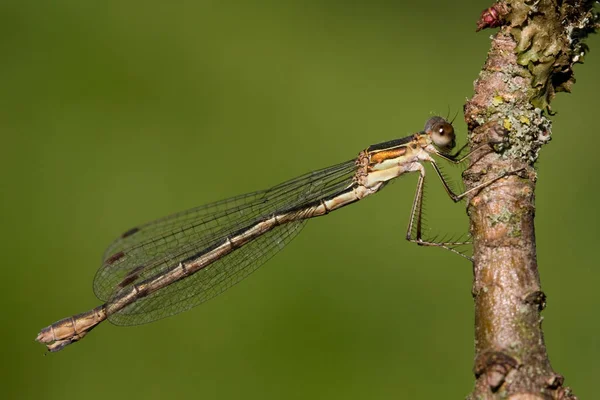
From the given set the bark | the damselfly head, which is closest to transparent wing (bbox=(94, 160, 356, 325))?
the damselfly head

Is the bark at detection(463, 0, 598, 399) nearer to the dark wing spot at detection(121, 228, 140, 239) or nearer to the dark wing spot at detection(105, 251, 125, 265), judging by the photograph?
the dark wing spot at detection(121, 228, 140, 239)

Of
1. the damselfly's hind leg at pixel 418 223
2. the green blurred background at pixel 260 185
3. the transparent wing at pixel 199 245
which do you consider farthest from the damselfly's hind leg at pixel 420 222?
the green blurred background at pixel 260 185

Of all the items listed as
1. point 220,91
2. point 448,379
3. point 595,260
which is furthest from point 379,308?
point 220,91

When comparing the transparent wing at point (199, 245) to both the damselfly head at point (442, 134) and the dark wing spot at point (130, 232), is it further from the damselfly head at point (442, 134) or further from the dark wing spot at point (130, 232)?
the damselfly head at point (442, 134)

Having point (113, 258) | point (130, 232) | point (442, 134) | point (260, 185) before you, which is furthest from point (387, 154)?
point (113, 258)

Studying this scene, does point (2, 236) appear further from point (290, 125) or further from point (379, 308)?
point (379, 308)

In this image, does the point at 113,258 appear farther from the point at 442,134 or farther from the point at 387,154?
the point at 442,134
